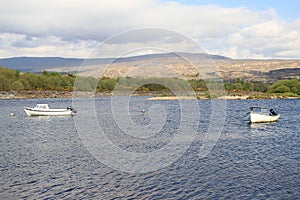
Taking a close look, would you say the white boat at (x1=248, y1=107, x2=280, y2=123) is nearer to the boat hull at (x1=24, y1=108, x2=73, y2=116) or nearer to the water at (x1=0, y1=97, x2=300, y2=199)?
the water at (x1=0, y1=97, x2=300, y2=199)

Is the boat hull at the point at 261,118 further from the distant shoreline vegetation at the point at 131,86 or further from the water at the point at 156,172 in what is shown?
the distant shoreline vegetation at the point at 131,86

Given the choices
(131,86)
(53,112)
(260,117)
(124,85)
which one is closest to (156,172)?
(260,117)

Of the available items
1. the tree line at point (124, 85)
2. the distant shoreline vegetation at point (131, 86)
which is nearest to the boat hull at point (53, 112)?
the distant shoreline vegetation at point (131, 86)

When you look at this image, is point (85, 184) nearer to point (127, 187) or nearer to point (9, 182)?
point (127, 187)

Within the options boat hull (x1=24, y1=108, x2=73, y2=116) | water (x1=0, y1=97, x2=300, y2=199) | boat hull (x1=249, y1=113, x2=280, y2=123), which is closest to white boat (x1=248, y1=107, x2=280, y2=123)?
boat hull (x1=249, y1=113, x2=280, y2=123)

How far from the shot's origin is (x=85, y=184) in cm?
2306

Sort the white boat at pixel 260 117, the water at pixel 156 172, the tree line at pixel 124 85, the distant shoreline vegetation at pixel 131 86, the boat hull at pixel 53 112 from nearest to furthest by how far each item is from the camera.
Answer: the water at pixel 156 172 < the white boat at pixel 260 117 < the boat hull at pixel 53 112 < the distant shoreline vegetation at pixel 131 86 < the tree line at pixel 124 85

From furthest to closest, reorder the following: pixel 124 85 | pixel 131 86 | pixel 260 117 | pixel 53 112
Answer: pixel 124 85, pixel 131 86, pixel 53 112, pixel 260 117

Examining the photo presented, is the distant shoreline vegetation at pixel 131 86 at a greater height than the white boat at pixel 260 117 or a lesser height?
greater

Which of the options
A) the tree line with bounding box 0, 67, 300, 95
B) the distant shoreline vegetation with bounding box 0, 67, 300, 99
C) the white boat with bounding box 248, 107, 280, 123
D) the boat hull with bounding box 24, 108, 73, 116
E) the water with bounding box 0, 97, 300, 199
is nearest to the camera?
the water with bounding box 0, 97, 300, 199

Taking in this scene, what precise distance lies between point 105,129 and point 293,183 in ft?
98.4

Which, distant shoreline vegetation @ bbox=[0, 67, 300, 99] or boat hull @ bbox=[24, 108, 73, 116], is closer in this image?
boat hull @ bbox=[24, 108, 73, 116]

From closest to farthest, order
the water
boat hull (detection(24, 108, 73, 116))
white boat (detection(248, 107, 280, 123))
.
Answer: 1. the water
2. white boat (detection(248, 107, 280, 123))
3. boat hull (detection(24, 108, 73, 116))

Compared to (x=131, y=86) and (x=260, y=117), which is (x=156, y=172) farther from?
(x=131, y=86)
